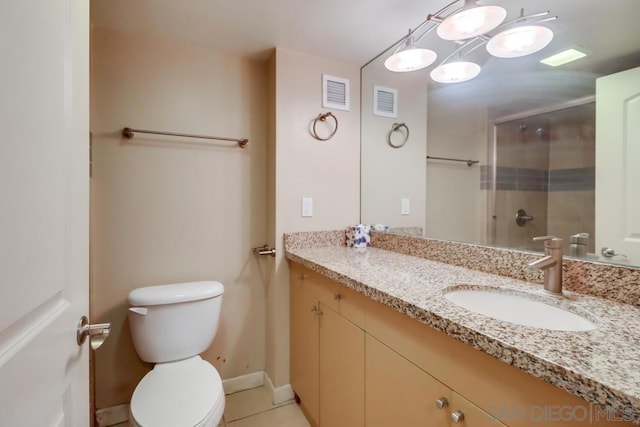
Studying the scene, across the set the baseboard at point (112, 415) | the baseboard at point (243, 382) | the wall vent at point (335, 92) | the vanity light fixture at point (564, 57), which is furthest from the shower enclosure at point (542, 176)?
the baseboard at point (112, 415)

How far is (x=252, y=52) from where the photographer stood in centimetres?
183

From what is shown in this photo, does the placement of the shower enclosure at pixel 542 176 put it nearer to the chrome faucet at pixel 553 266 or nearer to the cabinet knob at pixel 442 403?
the chrome faucet at pixel 553 266

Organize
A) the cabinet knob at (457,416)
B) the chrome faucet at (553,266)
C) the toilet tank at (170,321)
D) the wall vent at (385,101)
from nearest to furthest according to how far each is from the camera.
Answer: the cabinet knob at (457,416) < the chrome faucet at (553,266) < the toilet tank at (170,321) < the wall vent at (385,101)

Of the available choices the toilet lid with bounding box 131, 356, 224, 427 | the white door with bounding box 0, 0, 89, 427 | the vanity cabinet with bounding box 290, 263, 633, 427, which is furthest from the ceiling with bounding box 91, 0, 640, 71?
the toilet lid with bounding box 131, 356, 224, 427

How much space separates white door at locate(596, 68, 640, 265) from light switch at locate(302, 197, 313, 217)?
4.43ft

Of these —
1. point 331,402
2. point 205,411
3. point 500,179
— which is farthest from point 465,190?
point 205,411

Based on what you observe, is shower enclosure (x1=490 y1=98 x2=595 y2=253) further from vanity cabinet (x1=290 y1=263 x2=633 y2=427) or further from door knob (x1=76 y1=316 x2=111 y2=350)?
door knob (x1=76 y1=316 x2=111 y2=350)

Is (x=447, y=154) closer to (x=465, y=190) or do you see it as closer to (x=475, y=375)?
(x=465, y=190)

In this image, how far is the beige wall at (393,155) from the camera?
1.92 metres

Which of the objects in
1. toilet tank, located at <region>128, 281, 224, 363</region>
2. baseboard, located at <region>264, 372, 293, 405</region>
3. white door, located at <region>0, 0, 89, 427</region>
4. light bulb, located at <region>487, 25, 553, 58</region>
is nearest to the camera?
white door, located at <region>0, 0, 89, 427</region>

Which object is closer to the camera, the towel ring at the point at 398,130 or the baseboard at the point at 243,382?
the baseboard at the point at 243,382

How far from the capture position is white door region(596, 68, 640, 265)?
984 mm

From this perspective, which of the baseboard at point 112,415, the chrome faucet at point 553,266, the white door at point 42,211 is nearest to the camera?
the white door at point 42,211

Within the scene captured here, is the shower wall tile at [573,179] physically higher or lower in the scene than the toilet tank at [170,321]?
higher
